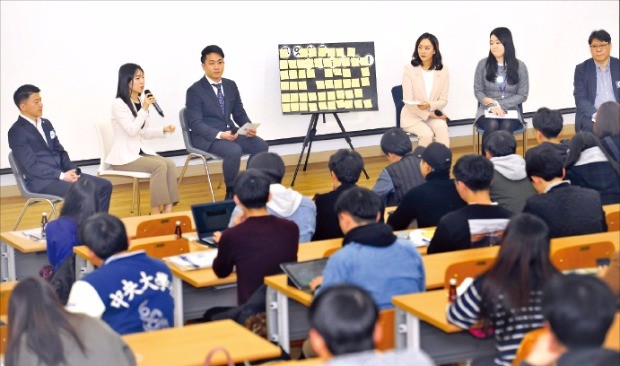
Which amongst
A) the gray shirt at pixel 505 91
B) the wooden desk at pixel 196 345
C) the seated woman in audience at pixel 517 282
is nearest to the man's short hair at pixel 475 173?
the seated woman in audience at pixel 517 282

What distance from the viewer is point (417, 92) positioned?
31.8ft

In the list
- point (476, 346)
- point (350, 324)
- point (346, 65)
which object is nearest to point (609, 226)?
point (476, 346)

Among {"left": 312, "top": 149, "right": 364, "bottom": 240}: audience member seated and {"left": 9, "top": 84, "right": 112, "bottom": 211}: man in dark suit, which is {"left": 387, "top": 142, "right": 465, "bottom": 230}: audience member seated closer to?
{"left": 312, "top": 149, "right": 364, "bottom": 240}: audience member seated

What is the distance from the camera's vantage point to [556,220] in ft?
17.1

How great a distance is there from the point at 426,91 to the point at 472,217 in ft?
16.2

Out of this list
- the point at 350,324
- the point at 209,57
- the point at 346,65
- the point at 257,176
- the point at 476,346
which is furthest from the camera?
the point at 346,65

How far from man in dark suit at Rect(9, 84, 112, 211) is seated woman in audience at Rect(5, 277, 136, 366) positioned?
449cm

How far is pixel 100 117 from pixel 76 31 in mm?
858

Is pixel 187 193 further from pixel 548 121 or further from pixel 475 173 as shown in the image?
pixel 475 173

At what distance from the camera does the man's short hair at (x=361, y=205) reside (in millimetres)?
4250

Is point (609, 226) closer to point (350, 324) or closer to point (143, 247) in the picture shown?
point (143, 247)

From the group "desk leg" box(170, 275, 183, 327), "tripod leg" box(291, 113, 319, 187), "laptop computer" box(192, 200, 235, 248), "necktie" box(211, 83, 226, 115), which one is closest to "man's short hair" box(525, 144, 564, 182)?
"laptop computer" box(192, 200, 235, 248)

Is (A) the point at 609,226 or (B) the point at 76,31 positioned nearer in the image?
(A) the point at 609,226

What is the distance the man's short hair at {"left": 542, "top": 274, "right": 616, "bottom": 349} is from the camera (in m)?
2.49
